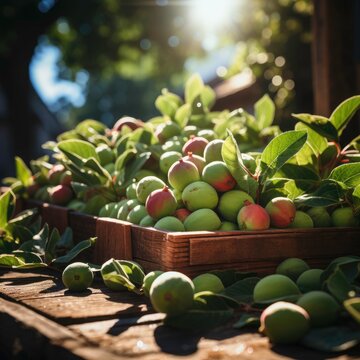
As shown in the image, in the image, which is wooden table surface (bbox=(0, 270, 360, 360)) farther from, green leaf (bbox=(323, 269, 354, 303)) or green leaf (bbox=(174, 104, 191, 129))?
green leaf (bbox=(174, 104, 191, 129))

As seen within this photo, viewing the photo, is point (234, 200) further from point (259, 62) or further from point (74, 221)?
point (259, 62)

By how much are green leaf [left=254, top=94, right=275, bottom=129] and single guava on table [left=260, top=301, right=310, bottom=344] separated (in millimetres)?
1709

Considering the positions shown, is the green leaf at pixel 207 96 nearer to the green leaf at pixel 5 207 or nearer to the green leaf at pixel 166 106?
the green leaf at pixel 166 106

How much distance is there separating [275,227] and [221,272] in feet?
→ 1.02

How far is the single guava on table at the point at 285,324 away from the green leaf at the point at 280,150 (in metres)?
0.72

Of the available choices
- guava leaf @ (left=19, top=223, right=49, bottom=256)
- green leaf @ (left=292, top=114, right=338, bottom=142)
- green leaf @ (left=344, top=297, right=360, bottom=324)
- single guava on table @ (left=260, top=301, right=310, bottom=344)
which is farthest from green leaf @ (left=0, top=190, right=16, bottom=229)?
green leaf @ (left=344, top=297, right=360, bottom=324)

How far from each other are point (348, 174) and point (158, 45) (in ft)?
48.1

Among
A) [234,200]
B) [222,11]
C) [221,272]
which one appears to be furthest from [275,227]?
[222,11]

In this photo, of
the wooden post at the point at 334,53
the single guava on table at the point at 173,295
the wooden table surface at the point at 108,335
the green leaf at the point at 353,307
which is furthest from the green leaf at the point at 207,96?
the green leaf at the point at 353,307

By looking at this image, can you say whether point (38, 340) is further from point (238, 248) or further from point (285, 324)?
point (238, 248)

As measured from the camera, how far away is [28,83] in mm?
14266

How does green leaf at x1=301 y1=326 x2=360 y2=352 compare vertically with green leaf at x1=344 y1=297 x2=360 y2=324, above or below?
below

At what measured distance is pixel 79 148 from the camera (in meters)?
2.75

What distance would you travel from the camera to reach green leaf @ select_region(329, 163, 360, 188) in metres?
2.12
